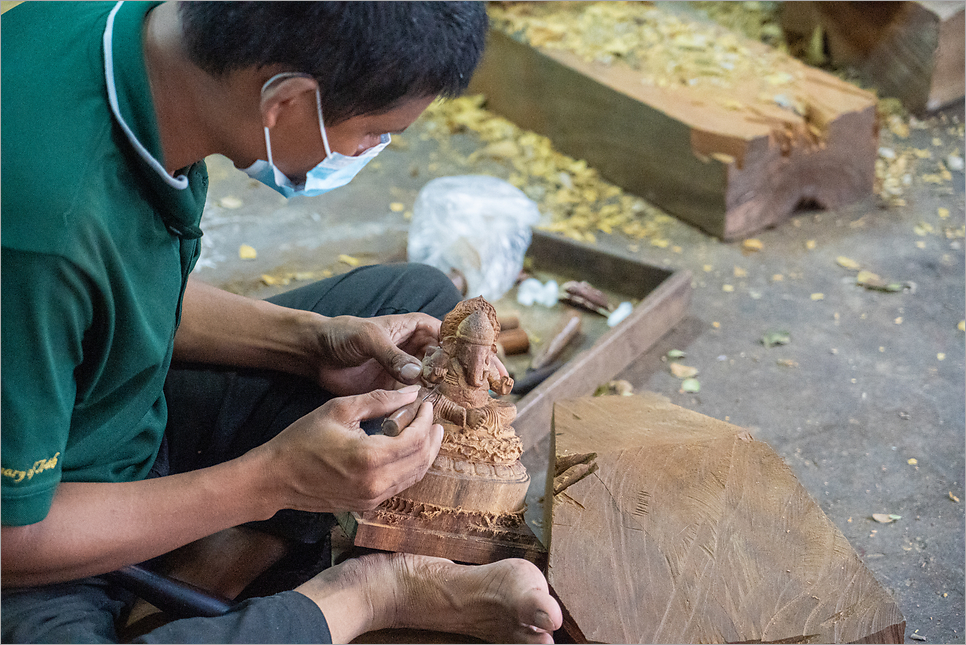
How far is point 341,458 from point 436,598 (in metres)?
0.45

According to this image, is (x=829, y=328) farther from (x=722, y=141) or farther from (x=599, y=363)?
(x=599, y=363)

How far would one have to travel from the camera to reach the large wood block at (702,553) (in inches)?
71.6

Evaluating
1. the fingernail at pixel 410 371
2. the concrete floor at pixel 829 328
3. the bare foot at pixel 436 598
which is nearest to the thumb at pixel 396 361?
the fingernail at pixel 410 371

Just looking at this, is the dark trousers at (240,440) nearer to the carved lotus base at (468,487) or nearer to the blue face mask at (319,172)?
the carved lotus base at (468,487)

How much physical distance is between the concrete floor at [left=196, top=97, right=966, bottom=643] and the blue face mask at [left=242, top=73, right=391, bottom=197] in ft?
6.59

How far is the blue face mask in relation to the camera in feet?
5.46

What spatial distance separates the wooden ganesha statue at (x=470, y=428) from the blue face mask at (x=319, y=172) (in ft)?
1.70

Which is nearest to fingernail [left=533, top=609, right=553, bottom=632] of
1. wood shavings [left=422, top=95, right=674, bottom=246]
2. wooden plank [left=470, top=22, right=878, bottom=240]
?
wood shavings [left=422, top=95, right=674, bottom=246]

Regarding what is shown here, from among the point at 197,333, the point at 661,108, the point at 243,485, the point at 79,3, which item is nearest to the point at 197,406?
the point at 197,333

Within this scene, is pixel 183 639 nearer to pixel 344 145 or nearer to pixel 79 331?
pixel 79 331

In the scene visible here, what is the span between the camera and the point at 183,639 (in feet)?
5.44

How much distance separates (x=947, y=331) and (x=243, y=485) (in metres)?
3.32

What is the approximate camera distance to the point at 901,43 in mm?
5426

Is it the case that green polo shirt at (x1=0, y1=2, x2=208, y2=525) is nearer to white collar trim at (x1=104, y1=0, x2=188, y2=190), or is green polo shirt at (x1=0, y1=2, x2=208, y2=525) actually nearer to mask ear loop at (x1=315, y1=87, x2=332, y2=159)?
white collar trim at (x1=104, y1=0, x2=188, y2=190)
